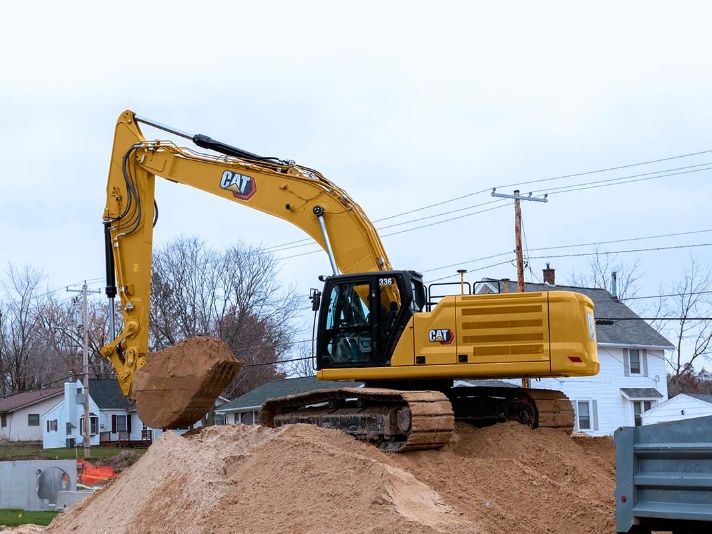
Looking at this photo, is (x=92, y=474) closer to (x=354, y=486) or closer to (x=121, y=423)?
(x=354, y=486)

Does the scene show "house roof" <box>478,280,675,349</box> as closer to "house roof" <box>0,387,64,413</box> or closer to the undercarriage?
the undercarriage

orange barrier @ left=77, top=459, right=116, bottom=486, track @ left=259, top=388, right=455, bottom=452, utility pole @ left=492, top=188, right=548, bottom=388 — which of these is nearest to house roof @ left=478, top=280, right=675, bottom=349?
utility pole @ left=492, top=188, right=548, bottom=388

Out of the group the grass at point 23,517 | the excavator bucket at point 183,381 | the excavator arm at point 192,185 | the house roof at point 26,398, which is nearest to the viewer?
the excavator bucket at point 183,381

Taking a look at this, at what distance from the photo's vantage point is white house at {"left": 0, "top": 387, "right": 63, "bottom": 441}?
6462 centimetres

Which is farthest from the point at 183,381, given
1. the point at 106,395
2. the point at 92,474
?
the point at 106,395

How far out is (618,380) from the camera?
117 feet

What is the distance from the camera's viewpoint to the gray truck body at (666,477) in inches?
278

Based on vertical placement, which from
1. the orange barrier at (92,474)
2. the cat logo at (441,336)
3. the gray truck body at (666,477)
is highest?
the cat logo at (441,336)

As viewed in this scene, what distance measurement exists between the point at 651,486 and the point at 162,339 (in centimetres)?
4092

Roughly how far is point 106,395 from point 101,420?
5.29 ft

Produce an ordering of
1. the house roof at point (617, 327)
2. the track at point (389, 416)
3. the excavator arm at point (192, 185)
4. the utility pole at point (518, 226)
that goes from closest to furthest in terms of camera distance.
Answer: the track at point (389, 416) < the excavator arm at point (192, 185) < the utility pole at point (518, 226) < the house roof at point (617, 327)

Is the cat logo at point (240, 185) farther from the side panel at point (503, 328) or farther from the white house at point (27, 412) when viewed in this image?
the white house at point (27, 412)

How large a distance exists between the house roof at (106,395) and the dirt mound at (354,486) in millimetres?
49925

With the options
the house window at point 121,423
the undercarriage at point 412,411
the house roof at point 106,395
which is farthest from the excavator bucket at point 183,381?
the house window at point 121,423
